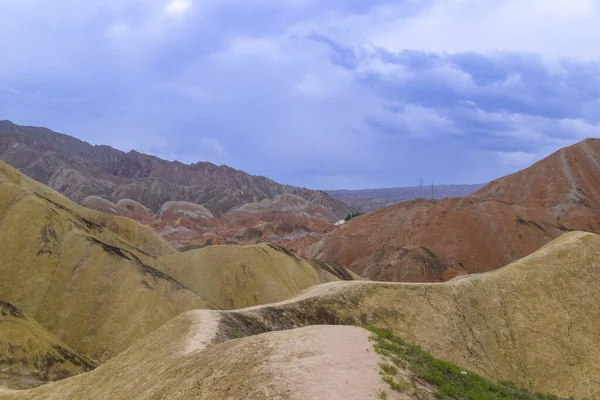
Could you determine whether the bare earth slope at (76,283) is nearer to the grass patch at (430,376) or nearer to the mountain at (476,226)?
the grass patch at (430,376)

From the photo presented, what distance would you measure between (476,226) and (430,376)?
79.1 metres

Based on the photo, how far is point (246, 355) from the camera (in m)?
15.0

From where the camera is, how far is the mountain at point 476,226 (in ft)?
274

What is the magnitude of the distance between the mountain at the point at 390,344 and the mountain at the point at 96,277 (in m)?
20.1

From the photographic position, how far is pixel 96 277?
5281 cm

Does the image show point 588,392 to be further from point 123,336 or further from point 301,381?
point 123,336

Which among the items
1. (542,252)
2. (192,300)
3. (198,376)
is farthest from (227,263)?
(198,376)

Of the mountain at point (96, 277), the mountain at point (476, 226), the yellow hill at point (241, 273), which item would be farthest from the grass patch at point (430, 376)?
the mountain at point (476, 226)

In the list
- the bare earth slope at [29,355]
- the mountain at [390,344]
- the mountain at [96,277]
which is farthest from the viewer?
the mountain at [96,277]

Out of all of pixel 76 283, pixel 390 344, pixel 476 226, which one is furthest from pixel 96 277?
pixel 476 226

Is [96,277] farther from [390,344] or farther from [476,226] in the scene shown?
[476,226]

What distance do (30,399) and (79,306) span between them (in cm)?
2683

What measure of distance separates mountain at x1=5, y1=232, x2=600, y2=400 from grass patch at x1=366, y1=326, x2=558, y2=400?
0.06 m

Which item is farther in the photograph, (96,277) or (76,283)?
(96,277)
